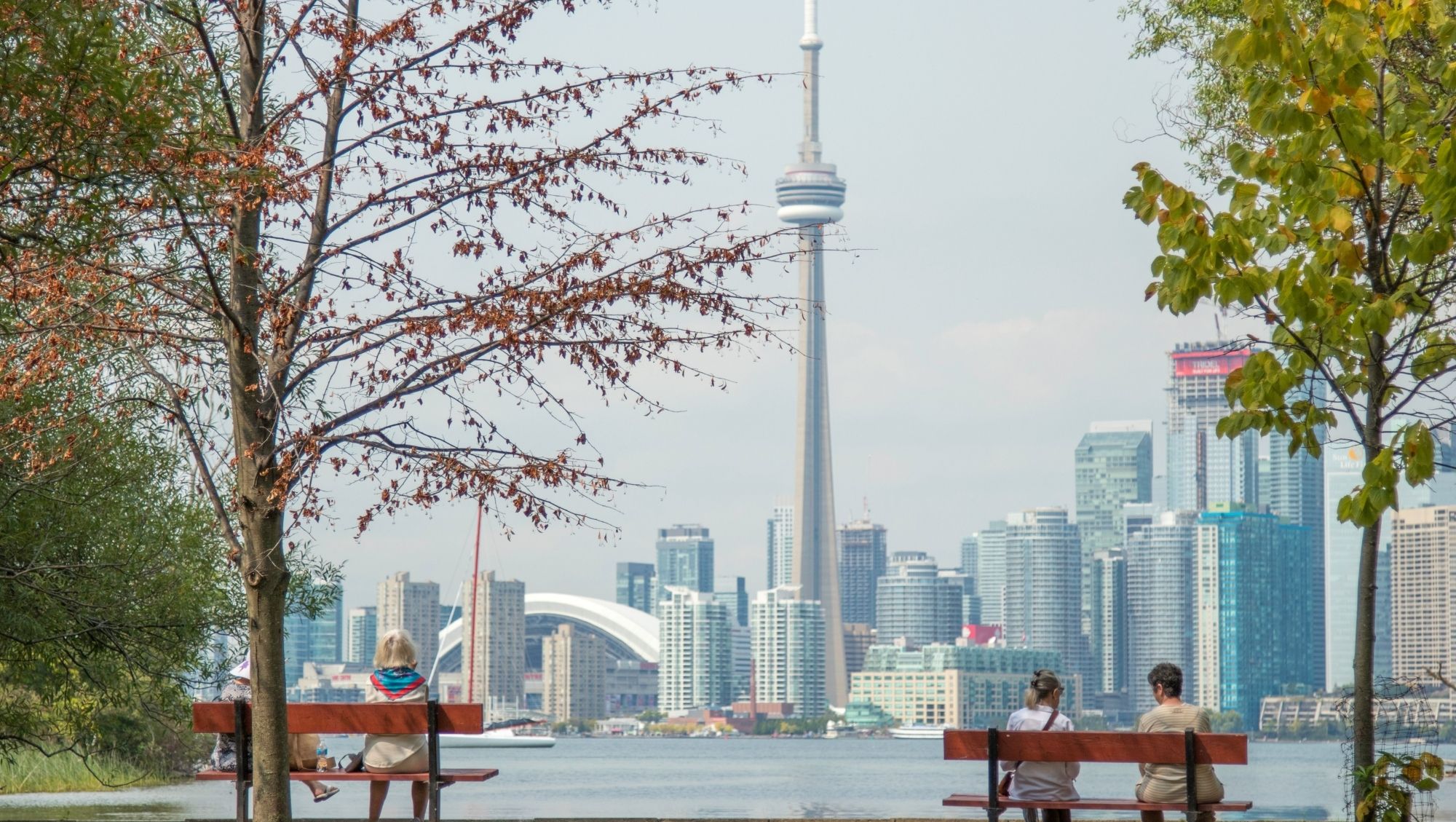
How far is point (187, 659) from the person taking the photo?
48.9ft

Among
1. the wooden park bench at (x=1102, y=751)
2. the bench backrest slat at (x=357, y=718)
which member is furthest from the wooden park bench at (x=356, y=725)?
the wooden park bench at (x=1102, y=751)

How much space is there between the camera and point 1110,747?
367 inches

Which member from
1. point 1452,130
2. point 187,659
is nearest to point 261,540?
point 1452,130

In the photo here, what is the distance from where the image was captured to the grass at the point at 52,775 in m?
22.3

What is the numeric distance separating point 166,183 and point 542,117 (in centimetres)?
258

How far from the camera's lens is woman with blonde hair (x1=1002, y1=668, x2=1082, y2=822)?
→ 32.0ft

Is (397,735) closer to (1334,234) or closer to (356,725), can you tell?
(356,725)

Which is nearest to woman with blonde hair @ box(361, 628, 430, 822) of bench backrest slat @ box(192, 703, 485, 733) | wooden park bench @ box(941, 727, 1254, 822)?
bench backrest slat @ box(192, 703, 485, 733)

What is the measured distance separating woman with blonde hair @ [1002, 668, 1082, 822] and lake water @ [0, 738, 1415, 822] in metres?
4.41

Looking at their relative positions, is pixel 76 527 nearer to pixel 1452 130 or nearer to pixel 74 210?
pixel 74 210

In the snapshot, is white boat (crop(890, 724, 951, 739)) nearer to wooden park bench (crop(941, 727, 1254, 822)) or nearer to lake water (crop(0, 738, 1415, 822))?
lake water (crop(0, 738, 1415, 822))

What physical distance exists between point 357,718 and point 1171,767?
169 inches

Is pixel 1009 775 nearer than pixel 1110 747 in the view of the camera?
No

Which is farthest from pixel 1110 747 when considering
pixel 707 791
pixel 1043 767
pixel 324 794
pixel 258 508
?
pixel 707 791
